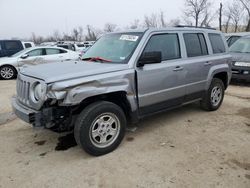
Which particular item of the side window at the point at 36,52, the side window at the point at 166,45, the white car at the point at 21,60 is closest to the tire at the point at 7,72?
the white car at the point at 21,60

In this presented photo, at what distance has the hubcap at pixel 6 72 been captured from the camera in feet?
39.2

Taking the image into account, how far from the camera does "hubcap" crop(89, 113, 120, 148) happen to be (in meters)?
3.83

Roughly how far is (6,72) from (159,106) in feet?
31.4

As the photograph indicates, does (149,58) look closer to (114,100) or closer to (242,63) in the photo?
(114,100)

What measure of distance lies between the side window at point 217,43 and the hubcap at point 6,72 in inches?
374

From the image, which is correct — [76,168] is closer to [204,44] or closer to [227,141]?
[227,141]

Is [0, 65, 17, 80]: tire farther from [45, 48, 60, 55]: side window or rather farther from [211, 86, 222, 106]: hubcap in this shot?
[211, 86, 222, 106]: hubcap

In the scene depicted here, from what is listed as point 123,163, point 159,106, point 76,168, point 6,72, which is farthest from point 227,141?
point 6,72

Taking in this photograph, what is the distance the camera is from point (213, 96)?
6.00 m

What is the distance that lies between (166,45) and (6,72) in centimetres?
954

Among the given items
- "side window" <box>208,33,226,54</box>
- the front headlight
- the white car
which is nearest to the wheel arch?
the front headlight

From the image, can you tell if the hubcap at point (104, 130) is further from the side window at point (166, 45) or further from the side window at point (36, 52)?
the side window at point (36, 52)

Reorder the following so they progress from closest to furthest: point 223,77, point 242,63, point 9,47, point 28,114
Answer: point 28,114, point 223,77, point 242,63, point 9,47

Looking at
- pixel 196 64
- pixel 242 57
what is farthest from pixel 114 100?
pixel 242 57
